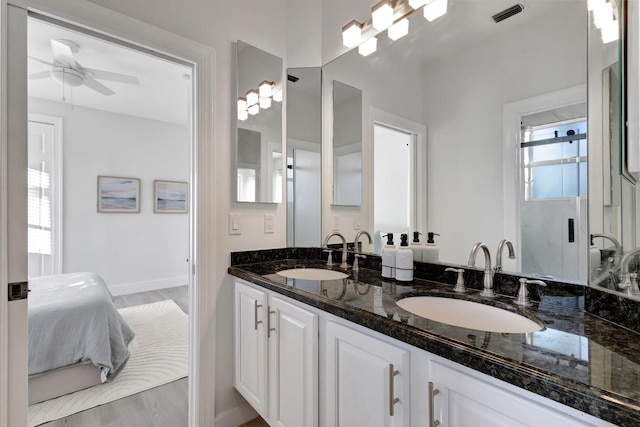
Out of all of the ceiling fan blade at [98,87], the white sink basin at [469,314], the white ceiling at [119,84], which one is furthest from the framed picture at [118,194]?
the white sink basin at [469,314]

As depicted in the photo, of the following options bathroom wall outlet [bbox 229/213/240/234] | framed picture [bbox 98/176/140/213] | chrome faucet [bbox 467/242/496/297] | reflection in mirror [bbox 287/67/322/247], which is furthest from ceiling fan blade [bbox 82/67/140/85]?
chrome faucet [bbox 467/242/496/297]

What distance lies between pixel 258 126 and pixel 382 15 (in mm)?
953

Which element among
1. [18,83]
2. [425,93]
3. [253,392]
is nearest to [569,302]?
[425,93]

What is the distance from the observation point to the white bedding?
1.99m

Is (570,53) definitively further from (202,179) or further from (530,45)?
(202,179)

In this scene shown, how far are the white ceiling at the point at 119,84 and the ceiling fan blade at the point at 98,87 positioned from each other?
2.6 inches

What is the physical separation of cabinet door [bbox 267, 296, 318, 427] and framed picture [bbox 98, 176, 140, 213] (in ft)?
13.2

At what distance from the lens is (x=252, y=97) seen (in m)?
1.89

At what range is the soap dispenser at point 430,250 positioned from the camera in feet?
4.71

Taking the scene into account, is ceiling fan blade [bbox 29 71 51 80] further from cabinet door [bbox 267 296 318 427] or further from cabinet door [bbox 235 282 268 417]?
cabinet door [bbox 267 296 318 427]

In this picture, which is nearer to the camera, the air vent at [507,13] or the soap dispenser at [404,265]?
the air vent at [507,13]

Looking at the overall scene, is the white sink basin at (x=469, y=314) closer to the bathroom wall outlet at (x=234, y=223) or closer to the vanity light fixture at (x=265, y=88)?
the bathroom wall outlet at (x=234, y=223)

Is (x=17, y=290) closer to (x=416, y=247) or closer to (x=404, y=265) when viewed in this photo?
(x=404, y=265)

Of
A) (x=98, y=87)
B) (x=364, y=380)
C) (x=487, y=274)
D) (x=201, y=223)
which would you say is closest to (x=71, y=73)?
(x=98, y=87)
